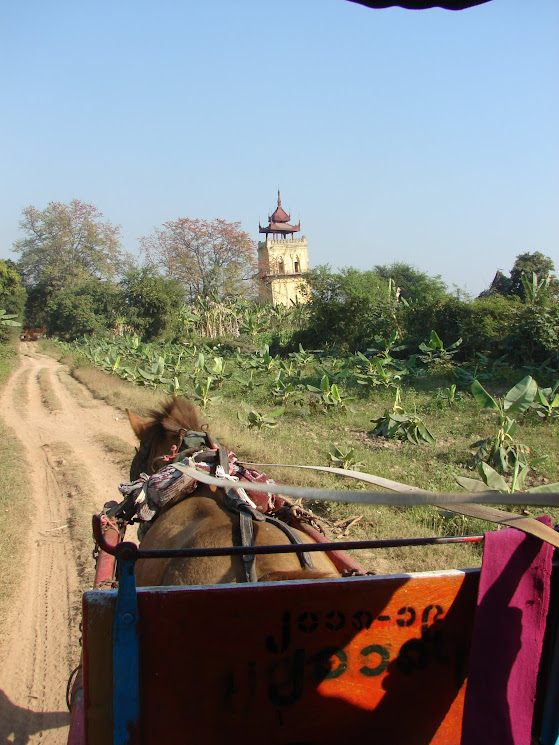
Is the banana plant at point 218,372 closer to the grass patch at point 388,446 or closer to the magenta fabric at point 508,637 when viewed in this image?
the grass patch at point 388,446

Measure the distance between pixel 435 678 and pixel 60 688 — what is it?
3.17 meters

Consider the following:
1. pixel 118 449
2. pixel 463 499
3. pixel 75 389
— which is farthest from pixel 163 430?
pixel 75 389

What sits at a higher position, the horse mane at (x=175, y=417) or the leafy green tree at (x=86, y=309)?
the leafy green tree at (x=86, y=309)

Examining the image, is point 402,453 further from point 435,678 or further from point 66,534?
point 435,678

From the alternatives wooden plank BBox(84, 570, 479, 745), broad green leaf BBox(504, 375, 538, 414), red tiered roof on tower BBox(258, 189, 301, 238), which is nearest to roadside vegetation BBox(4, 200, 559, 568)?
broad green leaf BBox(504, 375, 538, 414)

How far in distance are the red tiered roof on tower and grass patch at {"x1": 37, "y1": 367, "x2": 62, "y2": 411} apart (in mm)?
38662

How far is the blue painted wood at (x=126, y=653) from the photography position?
1624 mm

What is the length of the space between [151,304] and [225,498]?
1518 inches

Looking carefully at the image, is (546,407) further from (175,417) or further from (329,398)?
(175,417)

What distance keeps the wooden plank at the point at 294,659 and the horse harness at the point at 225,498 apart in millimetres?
582

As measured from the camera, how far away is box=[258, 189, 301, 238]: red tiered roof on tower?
60750mm

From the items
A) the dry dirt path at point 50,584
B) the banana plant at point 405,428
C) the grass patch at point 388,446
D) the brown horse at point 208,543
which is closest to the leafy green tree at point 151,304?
the grass patch at point 388,446

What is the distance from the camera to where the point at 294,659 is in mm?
1806

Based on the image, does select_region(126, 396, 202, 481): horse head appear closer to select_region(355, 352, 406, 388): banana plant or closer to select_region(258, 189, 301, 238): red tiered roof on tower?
select_region(355, 352, 406, 388): banana plant
